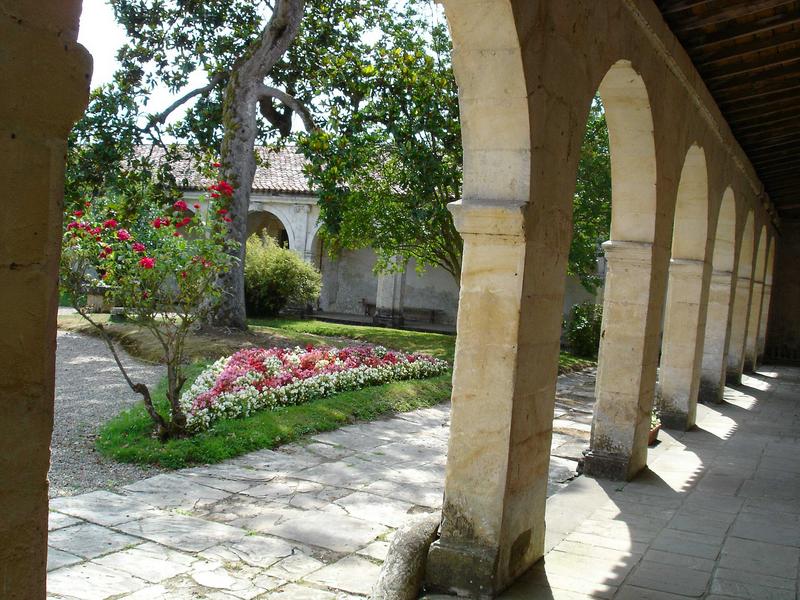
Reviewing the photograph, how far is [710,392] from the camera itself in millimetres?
12211

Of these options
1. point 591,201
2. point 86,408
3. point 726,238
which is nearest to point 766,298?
point 591,201

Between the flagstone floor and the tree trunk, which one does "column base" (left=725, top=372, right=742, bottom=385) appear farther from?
the tree trunk

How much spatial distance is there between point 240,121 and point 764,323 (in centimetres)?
1375

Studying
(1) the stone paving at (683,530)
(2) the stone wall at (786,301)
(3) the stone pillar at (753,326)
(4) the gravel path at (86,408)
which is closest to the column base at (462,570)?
(1) the stone paving at (683,530)

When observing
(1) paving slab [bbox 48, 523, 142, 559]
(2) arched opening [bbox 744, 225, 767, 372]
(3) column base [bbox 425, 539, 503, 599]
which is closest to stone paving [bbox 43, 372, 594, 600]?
(1) paving slab [bbox 48, 523, 142, 559]

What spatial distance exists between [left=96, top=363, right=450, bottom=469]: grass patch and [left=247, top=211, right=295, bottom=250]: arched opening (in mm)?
16910

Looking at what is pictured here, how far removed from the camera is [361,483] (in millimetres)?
6328

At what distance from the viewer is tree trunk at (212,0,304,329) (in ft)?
47.1

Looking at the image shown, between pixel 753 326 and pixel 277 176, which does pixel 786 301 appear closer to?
pixel 753 326

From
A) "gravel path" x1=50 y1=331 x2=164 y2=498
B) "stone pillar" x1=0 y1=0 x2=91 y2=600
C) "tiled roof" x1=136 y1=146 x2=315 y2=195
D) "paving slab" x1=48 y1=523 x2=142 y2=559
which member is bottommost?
"gravel path" x1=50 y1=331 x2=164 y2=498

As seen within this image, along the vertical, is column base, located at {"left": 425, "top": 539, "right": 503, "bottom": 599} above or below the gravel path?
above

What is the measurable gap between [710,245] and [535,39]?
6.27 metres

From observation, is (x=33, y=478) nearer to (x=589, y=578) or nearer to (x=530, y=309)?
(x=530, y=309)

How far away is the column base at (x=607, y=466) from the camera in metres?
6.77
